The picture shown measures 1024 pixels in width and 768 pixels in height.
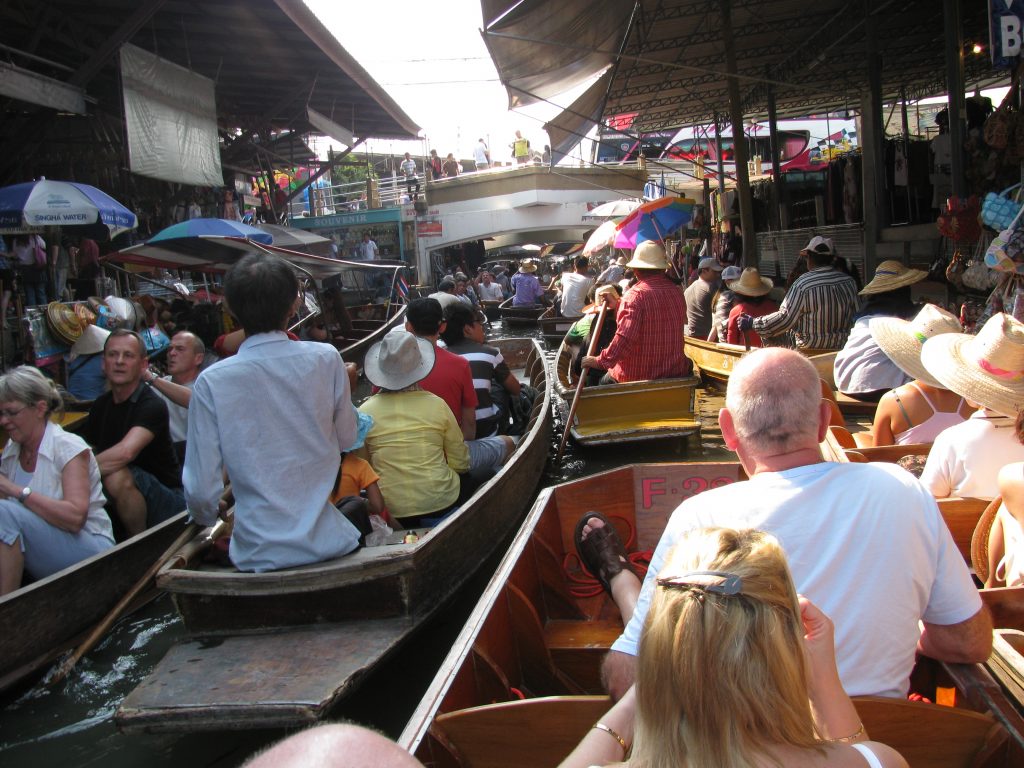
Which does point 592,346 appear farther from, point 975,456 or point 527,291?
point 527,291

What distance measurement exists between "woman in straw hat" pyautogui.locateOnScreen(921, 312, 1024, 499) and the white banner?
9.44 metres

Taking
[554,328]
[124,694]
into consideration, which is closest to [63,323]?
[124,694]

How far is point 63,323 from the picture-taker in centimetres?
852

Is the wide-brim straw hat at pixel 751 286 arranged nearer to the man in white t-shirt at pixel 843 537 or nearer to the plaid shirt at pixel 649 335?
the plaid shirt at pixel 649 335

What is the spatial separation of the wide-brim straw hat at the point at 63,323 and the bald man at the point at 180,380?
3.96 m

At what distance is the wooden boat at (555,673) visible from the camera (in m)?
1.85

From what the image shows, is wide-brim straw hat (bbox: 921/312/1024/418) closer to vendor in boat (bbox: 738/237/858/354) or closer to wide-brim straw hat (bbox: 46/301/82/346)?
vendor in boat (bbox: 738/237/858/354)

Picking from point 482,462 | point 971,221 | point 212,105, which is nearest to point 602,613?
point 482,462

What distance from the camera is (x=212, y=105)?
480 inches

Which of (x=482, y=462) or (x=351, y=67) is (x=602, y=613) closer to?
(x=482, y=462)

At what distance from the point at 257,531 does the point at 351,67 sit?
37.2ft

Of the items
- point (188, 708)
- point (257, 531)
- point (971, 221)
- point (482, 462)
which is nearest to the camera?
point (188, 708)

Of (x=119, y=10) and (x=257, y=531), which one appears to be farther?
(x=119, y=10)

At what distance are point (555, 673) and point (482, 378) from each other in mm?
2940
